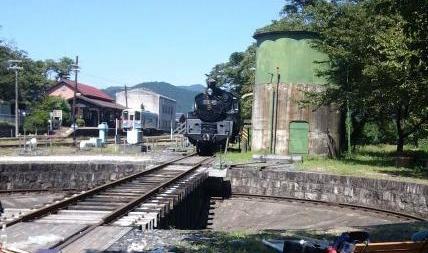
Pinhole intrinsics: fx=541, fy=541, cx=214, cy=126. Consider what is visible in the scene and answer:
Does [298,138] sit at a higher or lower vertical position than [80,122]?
lower

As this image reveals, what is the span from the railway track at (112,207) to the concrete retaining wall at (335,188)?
3.83 m

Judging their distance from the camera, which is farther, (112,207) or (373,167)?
(373,167)

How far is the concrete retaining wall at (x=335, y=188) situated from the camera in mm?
15492

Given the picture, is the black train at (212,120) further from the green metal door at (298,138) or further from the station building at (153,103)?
the station building at (153,103)

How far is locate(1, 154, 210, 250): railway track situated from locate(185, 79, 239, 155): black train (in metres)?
10.9

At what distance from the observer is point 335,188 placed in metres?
17.9

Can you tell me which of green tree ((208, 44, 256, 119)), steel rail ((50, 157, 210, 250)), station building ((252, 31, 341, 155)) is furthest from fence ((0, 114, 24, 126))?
steel rail ((50, 157, 210, 250))

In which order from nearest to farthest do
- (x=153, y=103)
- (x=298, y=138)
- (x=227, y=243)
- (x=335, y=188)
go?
(x=227, y=243) → (x=335, y=188) → (x=298, y=138) → (x=153, y=103)

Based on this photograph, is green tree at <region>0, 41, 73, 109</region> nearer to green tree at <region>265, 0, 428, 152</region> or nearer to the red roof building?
the red roof building

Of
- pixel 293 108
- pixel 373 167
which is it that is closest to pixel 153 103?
pixel 293 108

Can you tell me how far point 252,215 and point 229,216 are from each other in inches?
33.8

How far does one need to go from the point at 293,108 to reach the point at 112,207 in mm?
16930

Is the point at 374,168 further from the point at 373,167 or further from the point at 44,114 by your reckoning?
the point at 44,114

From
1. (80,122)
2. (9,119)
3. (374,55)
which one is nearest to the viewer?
(374,55)
